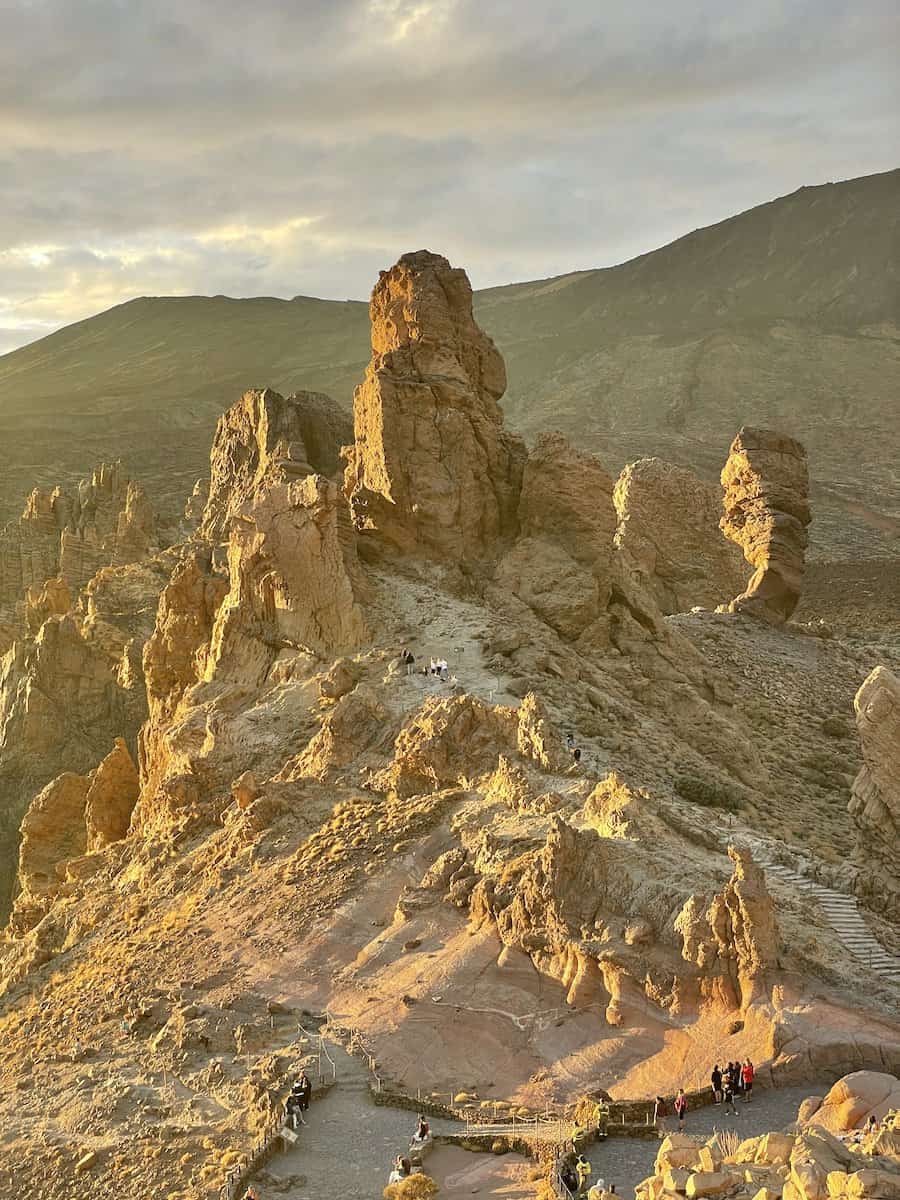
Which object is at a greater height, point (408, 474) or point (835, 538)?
point (408, 474)

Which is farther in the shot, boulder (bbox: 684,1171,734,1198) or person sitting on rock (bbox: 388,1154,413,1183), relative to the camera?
person sitting on rock (bbox: 388,1154,413,1183)

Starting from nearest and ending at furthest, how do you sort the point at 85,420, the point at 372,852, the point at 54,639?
the point at 372,852, the point at 54,639, the point at 85,420

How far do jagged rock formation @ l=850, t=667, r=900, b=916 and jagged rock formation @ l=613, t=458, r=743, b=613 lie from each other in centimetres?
2274

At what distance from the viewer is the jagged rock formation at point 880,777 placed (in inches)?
683

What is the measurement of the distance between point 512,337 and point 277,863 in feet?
544

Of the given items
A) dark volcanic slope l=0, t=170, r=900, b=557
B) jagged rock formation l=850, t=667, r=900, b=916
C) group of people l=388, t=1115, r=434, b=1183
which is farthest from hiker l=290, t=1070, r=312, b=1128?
dark volcanic slope l=0, t=170, r=900, b=557

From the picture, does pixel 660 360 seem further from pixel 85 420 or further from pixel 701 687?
pixel 701 687

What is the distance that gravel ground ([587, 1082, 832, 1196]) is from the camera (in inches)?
442

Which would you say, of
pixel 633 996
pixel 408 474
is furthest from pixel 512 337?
pixel 633 996

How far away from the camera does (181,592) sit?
92.7 feet

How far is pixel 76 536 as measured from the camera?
194ft

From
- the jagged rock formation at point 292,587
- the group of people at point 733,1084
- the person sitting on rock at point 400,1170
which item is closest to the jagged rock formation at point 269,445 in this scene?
the jagged rock formation at point 292,587

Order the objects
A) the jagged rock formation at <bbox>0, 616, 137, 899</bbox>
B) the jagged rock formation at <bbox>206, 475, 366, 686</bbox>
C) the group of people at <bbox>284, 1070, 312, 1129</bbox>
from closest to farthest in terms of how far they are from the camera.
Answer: the group of people at <bbox>284, 1070, 312, 1129</bbox> → the jagged rock formation at <bbox>206, 475, 366, 686</bbox> → the jagged rock formation at <bbox>0, 616, 137, 899</bbox>

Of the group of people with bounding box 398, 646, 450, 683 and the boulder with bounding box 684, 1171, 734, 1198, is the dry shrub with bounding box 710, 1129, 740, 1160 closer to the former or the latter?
the boulder with bounding box 684, 1171, 734, 1198
